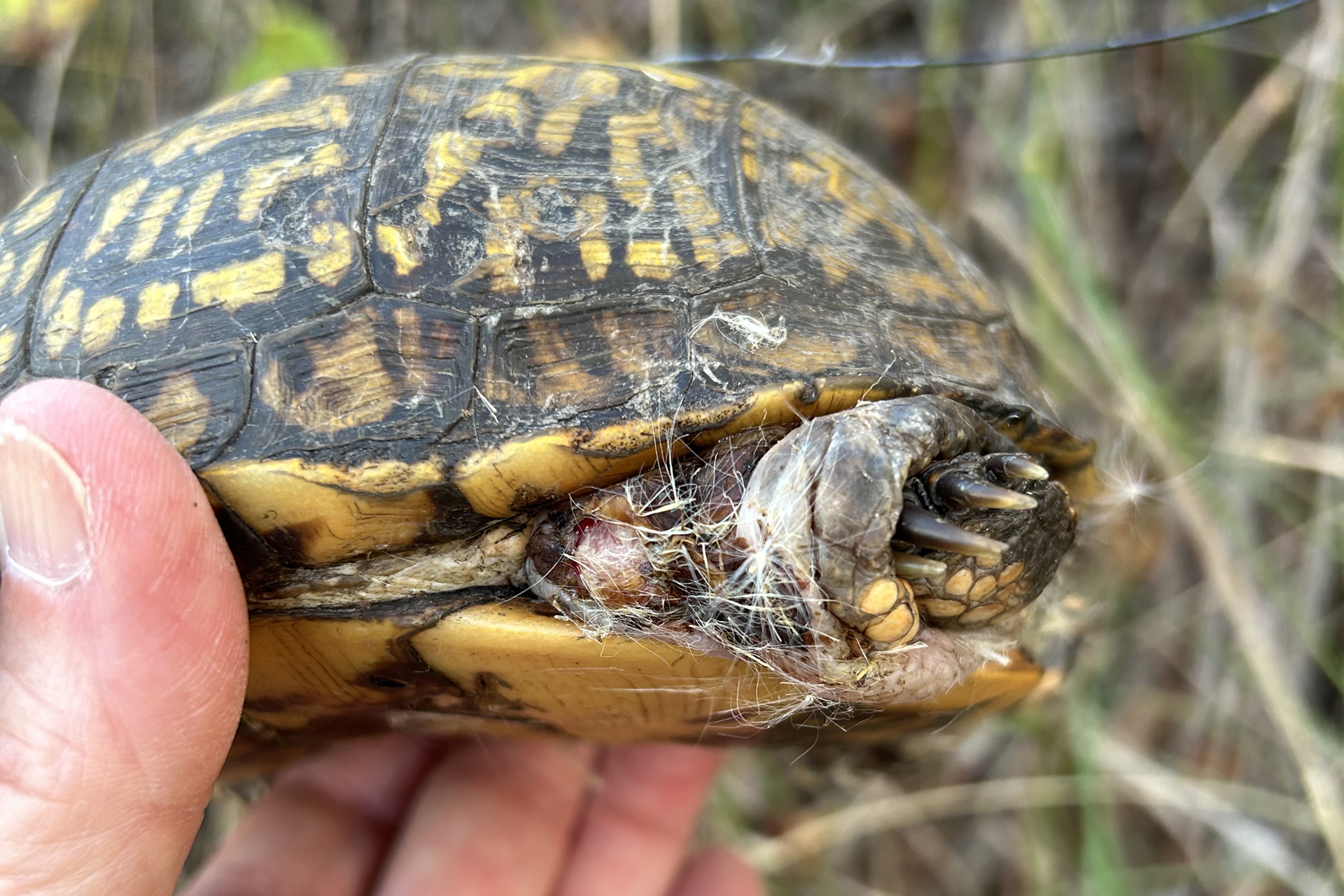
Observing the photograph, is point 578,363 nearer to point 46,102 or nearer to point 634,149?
point 634,149

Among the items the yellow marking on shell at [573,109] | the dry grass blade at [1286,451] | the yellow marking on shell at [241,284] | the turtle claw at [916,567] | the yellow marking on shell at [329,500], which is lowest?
the dry grass blade at [1286,451]

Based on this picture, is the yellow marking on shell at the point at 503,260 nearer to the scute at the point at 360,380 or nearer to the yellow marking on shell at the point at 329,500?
the scute at the point at 360,380

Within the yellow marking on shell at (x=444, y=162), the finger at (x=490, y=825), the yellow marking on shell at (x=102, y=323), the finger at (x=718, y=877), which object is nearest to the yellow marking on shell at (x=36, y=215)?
the yellow marking on shell at (x=102, y=323)

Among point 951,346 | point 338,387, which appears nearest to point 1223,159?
point 951,346

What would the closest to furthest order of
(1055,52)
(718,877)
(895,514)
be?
(895,514)
(1055,52)
(718,877)

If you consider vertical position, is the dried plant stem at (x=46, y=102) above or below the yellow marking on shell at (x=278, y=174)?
below

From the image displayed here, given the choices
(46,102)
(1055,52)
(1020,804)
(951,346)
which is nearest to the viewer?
(951,346)

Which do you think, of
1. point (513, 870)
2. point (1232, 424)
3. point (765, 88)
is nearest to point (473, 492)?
point (513, 870)
